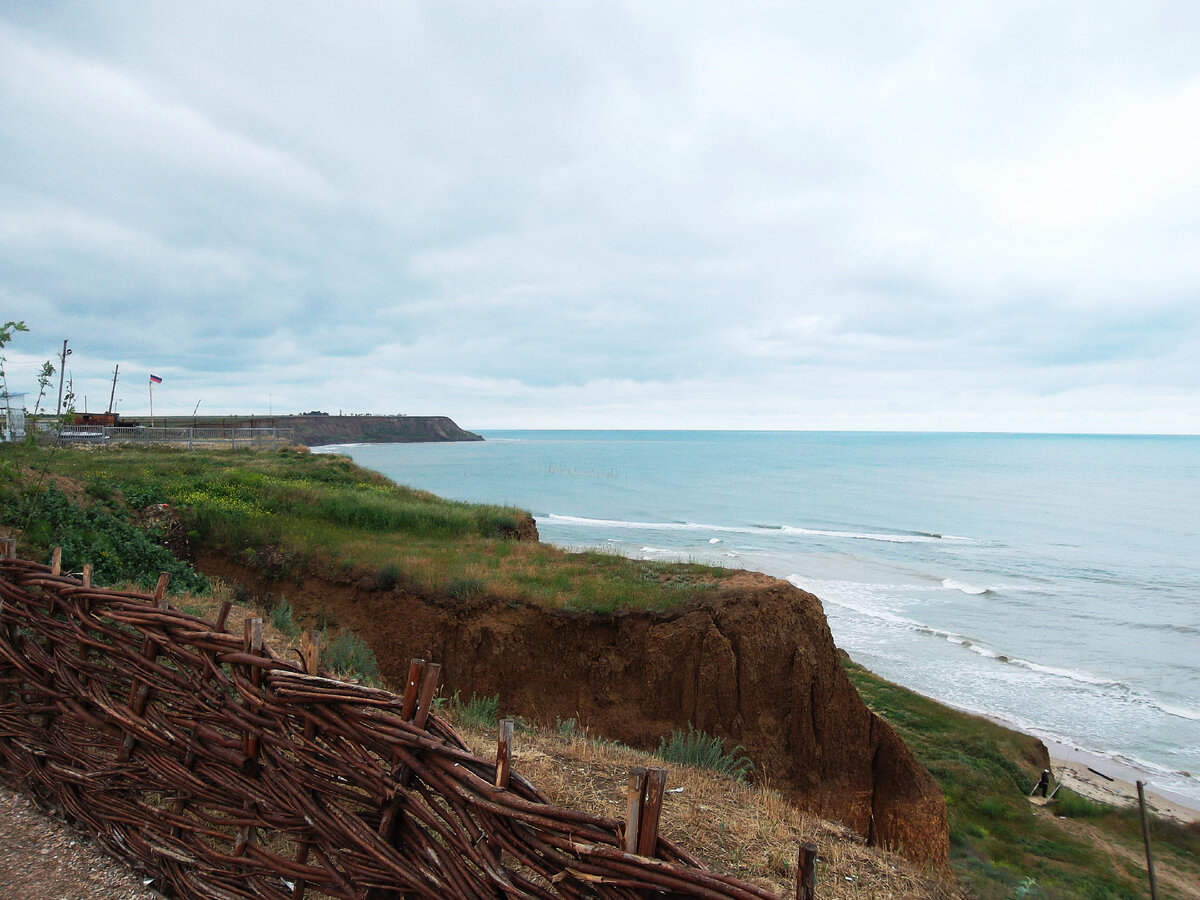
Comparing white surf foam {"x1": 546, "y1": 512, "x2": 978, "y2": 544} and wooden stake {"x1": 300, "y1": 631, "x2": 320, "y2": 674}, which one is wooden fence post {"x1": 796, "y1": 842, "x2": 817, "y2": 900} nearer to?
wooden stake {"x1": 300, "y1": 631, "x2": 320, "y2": 674}

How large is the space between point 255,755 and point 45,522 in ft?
31.9

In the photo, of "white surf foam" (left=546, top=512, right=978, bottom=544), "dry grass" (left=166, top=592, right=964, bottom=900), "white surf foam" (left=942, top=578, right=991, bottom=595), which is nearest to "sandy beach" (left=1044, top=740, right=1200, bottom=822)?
"dry grass" (left=166, top=592, right=964, bottom=900)

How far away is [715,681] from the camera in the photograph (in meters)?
11.6

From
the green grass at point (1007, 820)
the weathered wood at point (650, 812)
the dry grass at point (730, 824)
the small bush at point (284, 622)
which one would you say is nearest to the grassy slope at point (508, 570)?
the green grass at point (1007, 820)

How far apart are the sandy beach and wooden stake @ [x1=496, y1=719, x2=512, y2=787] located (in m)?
17.6

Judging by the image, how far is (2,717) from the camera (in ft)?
13.6

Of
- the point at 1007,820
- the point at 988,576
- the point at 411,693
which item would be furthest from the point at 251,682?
the point at 988,576

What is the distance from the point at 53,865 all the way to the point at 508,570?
1090cm

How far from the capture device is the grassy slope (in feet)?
37.5

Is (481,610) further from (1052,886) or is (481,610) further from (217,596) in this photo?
(1052,886)

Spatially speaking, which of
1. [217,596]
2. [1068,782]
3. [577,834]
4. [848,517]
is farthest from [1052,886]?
[848,517]

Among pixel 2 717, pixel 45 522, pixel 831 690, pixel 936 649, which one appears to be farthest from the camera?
pixel 936 649

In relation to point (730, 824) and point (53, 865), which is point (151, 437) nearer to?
point (53, 865)

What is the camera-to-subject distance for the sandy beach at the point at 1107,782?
14.7m
